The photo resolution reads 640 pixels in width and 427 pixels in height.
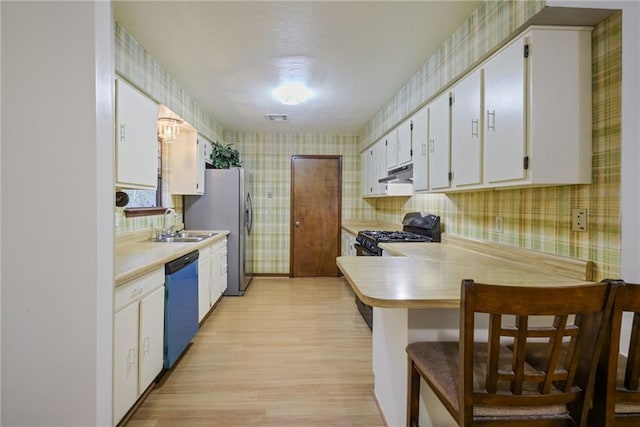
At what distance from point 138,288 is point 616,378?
A: 2131 mm

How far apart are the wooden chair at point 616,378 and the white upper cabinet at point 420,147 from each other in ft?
5.89

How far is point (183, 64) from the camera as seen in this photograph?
2.78 metres

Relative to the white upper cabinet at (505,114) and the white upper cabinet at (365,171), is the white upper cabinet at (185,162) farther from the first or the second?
the white upper cabinet at (505,114)

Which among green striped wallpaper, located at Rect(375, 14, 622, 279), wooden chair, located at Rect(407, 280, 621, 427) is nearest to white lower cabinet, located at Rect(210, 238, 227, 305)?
green striped wallpaper, located at Rect(375, 14, 622, 279)

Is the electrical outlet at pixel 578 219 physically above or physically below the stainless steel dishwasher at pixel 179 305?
above

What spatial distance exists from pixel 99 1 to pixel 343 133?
4755 mm

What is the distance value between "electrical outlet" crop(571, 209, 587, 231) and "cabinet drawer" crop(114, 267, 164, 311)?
230 cm

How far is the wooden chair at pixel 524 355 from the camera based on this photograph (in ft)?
2.80

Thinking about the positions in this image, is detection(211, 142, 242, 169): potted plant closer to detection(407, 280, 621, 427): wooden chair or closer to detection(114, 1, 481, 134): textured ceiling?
detection(114, 1, 481, 134): textured ceiling

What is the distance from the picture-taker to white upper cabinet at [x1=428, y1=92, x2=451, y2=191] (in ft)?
7.52

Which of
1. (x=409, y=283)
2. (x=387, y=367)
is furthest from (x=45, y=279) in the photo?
(x=387, y=367)

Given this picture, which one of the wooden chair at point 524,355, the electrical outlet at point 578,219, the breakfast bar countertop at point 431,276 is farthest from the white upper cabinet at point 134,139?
the electrical outlet at point 578,219

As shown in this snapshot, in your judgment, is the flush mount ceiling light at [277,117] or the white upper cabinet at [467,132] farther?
the flush mount ceiling light at [277,117]

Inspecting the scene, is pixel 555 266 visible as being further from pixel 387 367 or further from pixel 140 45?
pixel 140 45
